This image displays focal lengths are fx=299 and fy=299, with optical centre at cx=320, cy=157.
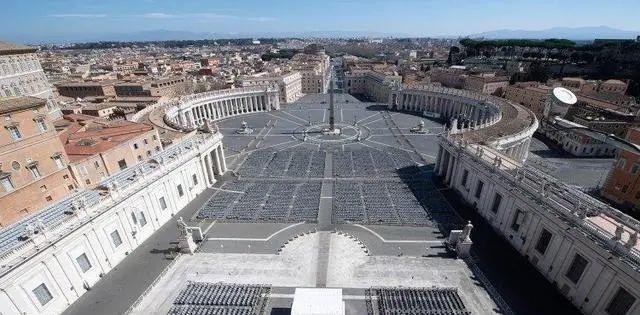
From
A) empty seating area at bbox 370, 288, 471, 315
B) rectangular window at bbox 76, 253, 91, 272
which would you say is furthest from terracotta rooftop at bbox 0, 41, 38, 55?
empty seating area at bbox 370, 288, 471, 315

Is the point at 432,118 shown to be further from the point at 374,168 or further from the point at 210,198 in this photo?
the point at 210,198

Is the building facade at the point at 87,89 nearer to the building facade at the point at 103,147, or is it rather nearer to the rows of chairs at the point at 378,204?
the building facade at the point at 103,147

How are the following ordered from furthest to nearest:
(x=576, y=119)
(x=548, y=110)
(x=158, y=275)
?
(x=548, y=110) → (x=576, y=119) → (x=158, y=275)

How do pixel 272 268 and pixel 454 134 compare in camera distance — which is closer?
pixel 272 268

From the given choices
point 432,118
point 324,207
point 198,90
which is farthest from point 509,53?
point 324,207

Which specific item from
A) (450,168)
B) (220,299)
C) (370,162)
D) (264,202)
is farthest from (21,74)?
(450,168)

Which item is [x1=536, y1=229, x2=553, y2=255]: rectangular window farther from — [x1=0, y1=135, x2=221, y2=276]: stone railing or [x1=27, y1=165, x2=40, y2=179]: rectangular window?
[x1=27, y1=165, x2=40, y2=179]: rectangular window

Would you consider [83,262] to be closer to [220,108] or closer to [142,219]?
[142,219]
